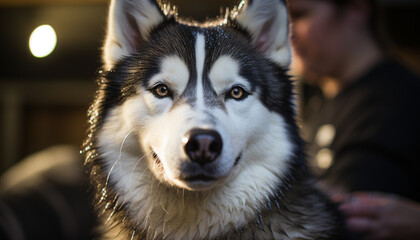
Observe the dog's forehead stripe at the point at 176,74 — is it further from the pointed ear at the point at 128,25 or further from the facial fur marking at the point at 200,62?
the pointed ear at the point at 128,25

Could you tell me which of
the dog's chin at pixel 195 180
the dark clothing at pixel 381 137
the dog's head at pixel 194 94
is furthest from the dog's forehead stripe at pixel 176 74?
the dark clothing at pixel 381 137

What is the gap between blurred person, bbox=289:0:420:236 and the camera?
2021 mm

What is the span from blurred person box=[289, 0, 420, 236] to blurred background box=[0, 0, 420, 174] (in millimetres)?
1973

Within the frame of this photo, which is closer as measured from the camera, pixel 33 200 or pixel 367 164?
pixel 367 164

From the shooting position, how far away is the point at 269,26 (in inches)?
63.9

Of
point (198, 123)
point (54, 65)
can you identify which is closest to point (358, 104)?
point (198, 123)

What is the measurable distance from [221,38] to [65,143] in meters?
5.27

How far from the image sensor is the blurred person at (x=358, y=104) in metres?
2.02

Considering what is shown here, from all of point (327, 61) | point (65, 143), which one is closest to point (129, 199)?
point (327, 61)

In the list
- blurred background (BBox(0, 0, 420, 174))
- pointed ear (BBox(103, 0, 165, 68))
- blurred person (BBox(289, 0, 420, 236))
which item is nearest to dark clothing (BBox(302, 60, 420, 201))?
blurred person (BBox(289, 0, 420, 236))

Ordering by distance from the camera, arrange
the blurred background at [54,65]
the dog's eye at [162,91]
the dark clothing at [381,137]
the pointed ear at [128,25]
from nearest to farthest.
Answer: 1. the dog's eye at [162,91]
2. the pointed ear at [128,25]
3. the dark clothing at [381,137]
4. the blurred background at [54,65]

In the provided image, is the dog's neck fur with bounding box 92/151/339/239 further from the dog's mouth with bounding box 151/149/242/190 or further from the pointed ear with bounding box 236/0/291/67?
the pointed ear with bounding box 236/0/291/67

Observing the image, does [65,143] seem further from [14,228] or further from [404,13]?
[404,13]

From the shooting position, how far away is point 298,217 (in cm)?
148
